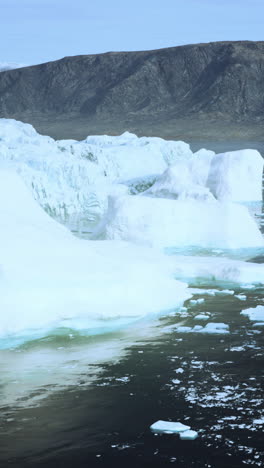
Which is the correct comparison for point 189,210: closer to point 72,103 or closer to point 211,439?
point 211,439

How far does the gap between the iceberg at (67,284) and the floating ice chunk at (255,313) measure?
774mm

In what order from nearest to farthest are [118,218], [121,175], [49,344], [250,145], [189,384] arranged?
[189,384]
[49,344]
[118,218]
[121,175]
[250,145]

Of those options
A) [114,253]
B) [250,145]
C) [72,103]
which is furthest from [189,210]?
[72,103]

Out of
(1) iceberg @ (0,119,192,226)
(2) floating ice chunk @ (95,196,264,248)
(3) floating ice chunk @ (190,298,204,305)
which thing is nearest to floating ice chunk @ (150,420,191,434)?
(3) floating ice chunk @ (190,298,204,305)

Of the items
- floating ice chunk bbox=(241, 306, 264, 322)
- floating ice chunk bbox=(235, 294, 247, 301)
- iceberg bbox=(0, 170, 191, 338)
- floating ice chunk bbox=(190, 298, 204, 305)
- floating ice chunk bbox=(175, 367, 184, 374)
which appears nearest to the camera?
floating ice chunk bbox=(175, 367, 184, 374)

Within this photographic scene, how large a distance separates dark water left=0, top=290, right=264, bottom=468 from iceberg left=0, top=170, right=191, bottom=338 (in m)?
0.28

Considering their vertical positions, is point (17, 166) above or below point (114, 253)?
above

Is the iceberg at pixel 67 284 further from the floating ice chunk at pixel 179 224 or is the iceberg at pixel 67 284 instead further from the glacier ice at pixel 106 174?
the glacier ice at pixel 106 174

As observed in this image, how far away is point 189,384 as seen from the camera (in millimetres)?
6355

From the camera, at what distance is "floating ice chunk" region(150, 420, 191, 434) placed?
5395 mm

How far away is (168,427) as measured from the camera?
5410mm

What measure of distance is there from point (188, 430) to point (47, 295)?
2853mm

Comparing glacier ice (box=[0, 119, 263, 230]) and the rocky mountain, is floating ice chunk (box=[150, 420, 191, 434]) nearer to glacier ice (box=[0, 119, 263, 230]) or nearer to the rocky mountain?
glacier ice (box=[0, 119, 263, 230])

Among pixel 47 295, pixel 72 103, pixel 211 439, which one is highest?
pixel 72 103
